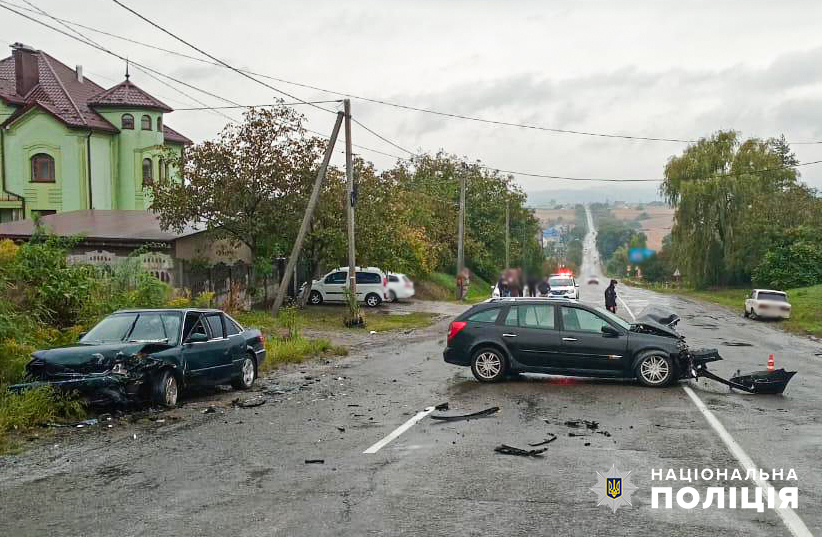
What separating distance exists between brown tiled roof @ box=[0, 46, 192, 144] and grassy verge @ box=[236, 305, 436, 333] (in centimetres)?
2044

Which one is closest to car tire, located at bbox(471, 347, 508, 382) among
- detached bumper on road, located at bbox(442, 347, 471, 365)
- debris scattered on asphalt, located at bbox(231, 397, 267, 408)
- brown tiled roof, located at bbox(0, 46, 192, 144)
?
detached bumper on road, located at bbox(442, 347, 471, 365)

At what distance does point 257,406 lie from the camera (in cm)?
1305

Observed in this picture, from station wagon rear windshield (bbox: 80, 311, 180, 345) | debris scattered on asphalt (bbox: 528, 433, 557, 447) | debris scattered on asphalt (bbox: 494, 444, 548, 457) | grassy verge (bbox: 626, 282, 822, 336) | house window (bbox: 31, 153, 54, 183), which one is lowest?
grassy verge (bbox: 626, 282, 822, 336)

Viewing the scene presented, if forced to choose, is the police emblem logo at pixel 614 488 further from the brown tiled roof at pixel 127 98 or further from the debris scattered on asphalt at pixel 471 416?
the brown tiled roof at pixel 127 98

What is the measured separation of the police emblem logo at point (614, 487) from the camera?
24.0 ft

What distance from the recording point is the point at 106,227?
33281mm

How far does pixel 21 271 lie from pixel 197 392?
4.88 metres

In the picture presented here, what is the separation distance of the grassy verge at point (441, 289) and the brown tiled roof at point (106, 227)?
18625 millimetres

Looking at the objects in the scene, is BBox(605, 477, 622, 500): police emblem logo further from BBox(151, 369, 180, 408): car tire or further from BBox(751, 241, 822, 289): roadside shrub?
BBox(751, 241, 822, 289): roadside shrub

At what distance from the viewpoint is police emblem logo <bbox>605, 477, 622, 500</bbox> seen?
730 centimetres

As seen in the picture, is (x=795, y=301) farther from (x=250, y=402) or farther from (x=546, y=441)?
(x=546, y=441)

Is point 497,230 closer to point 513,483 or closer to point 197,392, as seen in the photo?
point 197,392

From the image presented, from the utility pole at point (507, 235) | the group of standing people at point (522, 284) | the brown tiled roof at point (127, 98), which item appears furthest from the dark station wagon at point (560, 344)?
the utility pole at point (507, 235)

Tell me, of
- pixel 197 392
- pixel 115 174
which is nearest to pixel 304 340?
pixel 197 392
